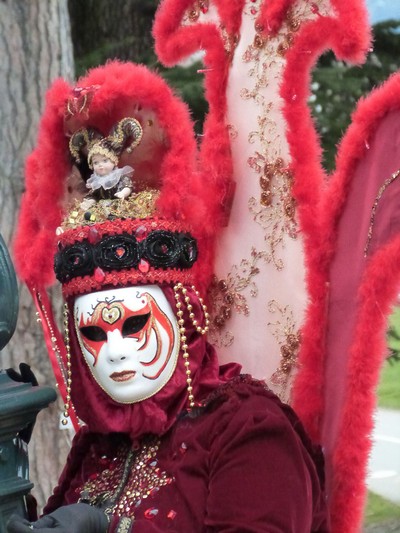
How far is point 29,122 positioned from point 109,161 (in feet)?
6.16

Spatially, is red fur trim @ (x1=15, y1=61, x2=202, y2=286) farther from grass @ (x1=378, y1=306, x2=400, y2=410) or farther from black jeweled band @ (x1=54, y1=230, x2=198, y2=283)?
grass @ (x1=378, y1=306, x2=400, y2=410)

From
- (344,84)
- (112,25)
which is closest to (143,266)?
(344,84)

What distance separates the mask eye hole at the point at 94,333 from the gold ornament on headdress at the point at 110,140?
0.42 metres

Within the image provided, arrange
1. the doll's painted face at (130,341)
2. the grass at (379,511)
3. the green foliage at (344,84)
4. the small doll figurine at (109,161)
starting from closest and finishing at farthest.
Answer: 1. the doll's painted face at (130,341)
2. the small doll figurine at (109,161)
3. the grass at (379,511)
4. the green foliage at (344,84)

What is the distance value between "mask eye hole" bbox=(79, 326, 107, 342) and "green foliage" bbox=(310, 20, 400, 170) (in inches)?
98.7

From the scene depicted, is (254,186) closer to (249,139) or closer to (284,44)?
(249,139)

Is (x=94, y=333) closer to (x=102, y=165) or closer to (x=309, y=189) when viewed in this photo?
(x=102, y=165)

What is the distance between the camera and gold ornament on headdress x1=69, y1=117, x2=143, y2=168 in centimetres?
234

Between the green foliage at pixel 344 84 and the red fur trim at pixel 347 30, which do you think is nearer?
the red fur trim at pixel 347 30

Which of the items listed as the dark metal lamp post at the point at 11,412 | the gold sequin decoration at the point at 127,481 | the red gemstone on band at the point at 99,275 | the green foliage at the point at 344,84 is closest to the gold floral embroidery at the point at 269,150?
the red gemstone on band at the point at 99,275

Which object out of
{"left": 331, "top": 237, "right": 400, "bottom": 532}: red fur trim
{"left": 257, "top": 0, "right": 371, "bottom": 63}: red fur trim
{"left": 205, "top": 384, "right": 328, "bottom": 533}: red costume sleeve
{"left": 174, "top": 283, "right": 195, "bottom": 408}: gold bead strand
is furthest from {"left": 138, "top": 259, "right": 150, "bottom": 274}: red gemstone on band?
{"left": 257, "top": 0, "right": 371, "bottom": 63}: red fur trim

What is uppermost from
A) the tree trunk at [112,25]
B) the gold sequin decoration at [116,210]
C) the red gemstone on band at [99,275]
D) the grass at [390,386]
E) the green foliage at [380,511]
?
the tree trunk at [112,25]

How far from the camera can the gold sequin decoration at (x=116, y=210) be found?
2.29 meters

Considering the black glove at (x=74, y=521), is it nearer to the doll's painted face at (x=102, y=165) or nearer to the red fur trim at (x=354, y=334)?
the red fur trim at (x=354, y=334)
